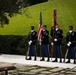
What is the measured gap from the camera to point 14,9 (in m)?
9.97

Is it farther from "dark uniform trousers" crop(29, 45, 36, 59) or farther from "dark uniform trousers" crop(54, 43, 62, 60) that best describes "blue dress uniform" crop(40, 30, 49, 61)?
"dark uniform trousers" crop(54, 43, 62, 60)

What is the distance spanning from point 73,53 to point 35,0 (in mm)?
29457

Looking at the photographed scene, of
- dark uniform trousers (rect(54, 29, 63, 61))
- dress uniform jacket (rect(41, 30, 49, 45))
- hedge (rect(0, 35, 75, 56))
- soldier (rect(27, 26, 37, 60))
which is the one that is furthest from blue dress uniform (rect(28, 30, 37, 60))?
hedge (rect(0, 35, 75, 56))

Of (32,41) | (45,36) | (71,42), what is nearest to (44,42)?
(45,36)

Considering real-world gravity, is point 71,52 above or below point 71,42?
below

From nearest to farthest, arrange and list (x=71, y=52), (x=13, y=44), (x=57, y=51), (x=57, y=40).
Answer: (x=71, y=52) → (x=57, y=40) → (x=57, y=51) → (x=13, y=44)

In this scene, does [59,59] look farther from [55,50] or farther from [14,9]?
[14,9]

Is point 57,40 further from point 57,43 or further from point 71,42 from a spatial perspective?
point 71,42

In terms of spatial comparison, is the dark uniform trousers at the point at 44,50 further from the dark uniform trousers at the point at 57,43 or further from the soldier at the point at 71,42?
the soldier at the point at 71,42

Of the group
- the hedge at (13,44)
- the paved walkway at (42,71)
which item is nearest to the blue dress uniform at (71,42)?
the paved walkway at (42,71)

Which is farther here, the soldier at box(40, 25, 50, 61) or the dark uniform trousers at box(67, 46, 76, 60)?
the soldier at box(40, 25, 50, 61)

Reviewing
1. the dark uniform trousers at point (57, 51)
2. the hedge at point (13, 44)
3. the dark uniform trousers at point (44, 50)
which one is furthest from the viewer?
the hedge at point (13, 44)

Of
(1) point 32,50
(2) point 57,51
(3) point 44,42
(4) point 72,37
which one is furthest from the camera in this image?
(1) point 32,50

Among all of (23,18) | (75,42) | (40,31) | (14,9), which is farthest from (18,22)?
(14,9)
